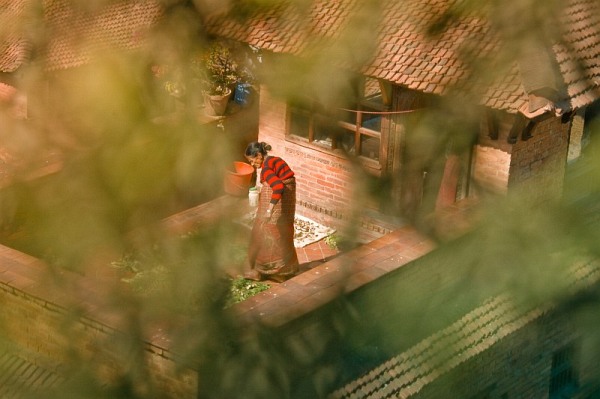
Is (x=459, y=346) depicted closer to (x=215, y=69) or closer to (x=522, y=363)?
(x=522, y=363)

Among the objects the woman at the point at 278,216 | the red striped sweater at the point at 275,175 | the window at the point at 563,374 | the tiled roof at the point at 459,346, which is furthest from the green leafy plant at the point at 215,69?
the window at the point at 563,374

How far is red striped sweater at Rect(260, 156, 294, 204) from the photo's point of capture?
8.38m

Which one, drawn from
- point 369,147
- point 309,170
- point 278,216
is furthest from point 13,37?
point 309,170

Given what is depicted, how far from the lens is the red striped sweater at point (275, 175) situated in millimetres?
8383

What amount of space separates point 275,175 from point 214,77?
680 cm

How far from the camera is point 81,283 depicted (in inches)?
55.1

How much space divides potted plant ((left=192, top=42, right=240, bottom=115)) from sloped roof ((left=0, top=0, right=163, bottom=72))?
12cm

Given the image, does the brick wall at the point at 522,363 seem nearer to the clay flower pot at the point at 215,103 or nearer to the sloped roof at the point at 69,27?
the clay flower pot at the point at 215,103

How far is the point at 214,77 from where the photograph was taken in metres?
1.60

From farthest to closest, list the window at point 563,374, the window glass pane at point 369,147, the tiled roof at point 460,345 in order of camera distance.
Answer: the window at point 563,374
the tiled roof at point 460,345
the window glass pane at point 369,147

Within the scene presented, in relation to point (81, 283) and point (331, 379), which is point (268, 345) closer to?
point (81, 283)

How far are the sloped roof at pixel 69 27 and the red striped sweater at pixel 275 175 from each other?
6.92 meters

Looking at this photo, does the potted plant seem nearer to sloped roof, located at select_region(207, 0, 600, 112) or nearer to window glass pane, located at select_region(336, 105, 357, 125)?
sloped roof, located at select_region(207, 0, 600, 112)

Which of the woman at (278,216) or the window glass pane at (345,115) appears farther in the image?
the woman at (278,216)
